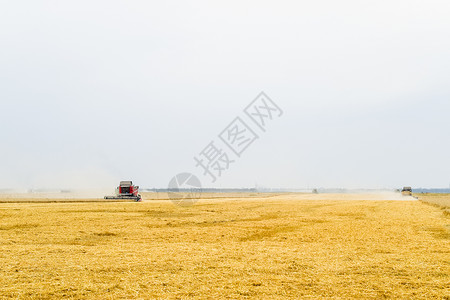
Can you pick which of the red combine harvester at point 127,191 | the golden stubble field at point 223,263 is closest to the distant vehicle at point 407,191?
the red combine harvester at point 127,191

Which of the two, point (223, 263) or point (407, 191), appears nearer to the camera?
point (223, 263)

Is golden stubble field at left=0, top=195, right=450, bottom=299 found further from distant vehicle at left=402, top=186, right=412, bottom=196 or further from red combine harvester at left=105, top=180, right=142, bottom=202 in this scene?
distant vehicle at left=402, top=186, right=412, bottom=196

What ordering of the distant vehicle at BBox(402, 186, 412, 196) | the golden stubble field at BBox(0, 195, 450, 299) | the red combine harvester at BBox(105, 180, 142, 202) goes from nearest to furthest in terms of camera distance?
the golden stubble field at BBox(0, 195, 450, 299) → the red combine harvester at BBox(105, 180, 142, 202) → the distant vehicle at BBox(402, 186, 412, 196)

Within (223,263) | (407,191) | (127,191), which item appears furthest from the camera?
(407,191)

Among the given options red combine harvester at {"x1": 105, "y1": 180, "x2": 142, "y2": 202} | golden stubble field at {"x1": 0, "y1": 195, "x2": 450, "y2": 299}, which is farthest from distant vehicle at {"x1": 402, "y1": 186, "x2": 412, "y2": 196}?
golden stubble field at {"x1": 0, "y1": 195, "x2": 450, "y2": 299}

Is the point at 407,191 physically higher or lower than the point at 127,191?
lower

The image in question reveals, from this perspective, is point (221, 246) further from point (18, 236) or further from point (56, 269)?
point (18, 236)

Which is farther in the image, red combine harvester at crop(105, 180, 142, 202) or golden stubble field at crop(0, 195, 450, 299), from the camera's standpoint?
red combine harvester at crop(105, 180, 142, 202)

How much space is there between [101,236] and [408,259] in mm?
15018

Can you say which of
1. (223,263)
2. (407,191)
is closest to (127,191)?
(223,263)

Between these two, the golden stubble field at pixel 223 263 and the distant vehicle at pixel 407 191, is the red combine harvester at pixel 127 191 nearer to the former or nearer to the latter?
the golden stubble field at pixel 223 263

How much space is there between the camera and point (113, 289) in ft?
34.8

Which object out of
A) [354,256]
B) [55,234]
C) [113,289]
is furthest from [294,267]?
[55,234]

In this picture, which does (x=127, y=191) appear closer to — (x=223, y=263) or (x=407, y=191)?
(x=223, y=263)
